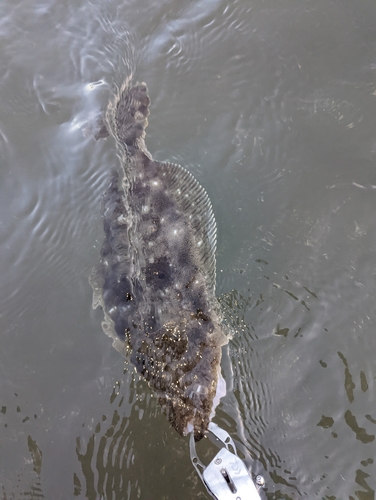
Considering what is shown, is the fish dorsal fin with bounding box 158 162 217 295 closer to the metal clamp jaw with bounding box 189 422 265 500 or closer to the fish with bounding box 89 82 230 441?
the fish with bounding box 89 82 230 441

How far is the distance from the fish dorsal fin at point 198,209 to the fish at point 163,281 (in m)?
0.01

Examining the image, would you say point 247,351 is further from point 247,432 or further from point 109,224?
point 109,224

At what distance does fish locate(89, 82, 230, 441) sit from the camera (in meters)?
3.39

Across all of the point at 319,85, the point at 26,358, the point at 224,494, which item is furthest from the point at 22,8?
the point at 224,494

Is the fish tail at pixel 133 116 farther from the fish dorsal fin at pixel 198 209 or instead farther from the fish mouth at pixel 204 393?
the fish mouth at pixel 204 393

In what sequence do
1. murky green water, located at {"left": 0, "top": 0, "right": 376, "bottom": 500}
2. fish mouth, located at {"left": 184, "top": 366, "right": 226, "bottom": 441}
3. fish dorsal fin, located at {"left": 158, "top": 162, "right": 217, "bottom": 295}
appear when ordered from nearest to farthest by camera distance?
fish mouth, located at {"left": 184, "top": 366, "right": 226, "bottom": 441} → murky green water, located at {"left": 0, "top": 0, "right": 376, "bottom": 500} → fish dorsal fin, located at {"left": 158, "top": 162, "right": 217, "bottom": 295}

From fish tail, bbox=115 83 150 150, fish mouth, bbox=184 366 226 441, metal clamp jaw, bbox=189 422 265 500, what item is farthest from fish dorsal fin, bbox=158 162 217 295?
metal clamp jaw, bbox=189 422 265 500

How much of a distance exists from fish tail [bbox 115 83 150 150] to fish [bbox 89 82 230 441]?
12 millimetres

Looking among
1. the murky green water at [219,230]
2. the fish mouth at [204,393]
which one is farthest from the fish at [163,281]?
the murky green water at [219,230]

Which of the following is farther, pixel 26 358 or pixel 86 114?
pixel 86 114

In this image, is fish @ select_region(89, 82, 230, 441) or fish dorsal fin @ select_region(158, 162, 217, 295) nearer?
fish @ select_region(89, 82, 230, 441)

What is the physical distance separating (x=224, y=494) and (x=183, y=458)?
0.54m

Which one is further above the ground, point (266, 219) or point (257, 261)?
point (266, 219)

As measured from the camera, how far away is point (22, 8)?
4523mm
